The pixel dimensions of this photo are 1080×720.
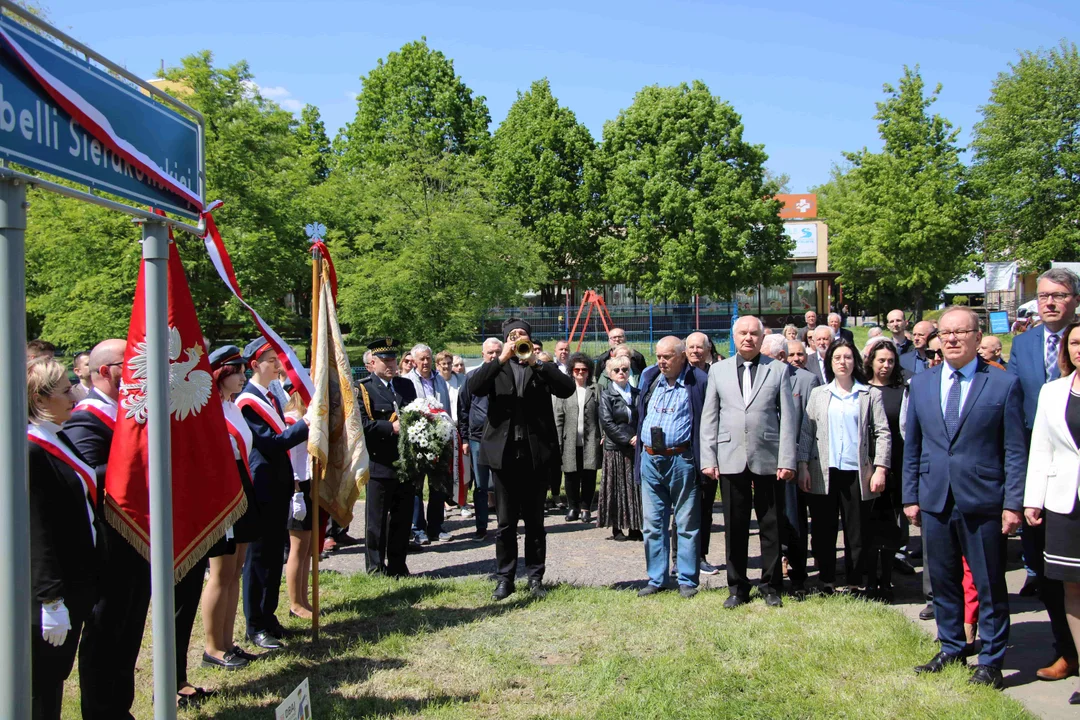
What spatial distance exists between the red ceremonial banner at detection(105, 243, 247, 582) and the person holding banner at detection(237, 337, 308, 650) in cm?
163

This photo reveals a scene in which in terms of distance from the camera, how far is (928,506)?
5.22 meters

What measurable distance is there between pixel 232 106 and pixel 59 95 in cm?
2188

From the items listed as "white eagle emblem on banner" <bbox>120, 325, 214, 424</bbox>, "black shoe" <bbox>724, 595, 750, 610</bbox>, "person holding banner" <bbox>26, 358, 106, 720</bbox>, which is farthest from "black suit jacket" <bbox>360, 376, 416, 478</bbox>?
"person holding banner" <bbox>26, 358, 106, 720</bbox>

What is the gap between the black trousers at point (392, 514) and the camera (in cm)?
766

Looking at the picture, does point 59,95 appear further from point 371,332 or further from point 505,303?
point 505,303

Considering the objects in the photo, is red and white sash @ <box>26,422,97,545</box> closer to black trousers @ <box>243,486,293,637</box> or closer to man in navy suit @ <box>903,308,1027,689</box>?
black trousers @ <box>243,486,293,637</box>

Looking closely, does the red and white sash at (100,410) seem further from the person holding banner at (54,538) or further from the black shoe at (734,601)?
→ the black shoe at (734,601)

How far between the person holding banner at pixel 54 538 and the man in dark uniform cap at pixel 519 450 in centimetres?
356

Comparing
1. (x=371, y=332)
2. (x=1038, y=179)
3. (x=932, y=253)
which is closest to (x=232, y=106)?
(x=371, y=332)

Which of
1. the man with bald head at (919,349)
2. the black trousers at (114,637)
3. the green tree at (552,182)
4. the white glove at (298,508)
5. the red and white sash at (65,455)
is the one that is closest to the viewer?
the red and white sash at (65,455)

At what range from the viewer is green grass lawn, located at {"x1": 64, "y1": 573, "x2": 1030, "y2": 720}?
4.66 meters

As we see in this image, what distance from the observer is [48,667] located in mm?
3514

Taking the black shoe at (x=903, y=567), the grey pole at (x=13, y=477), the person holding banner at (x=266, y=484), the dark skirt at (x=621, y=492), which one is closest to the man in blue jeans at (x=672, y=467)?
the dark skirt at (x=621, y=492)

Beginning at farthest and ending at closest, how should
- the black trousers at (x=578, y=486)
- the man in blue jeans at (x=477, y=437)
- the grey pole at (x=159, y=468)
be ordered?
the black trousers at (x=578, y=486)
the man in blue jeans at (x=477, y=437)
the grey pole at (x=159, y=468)
